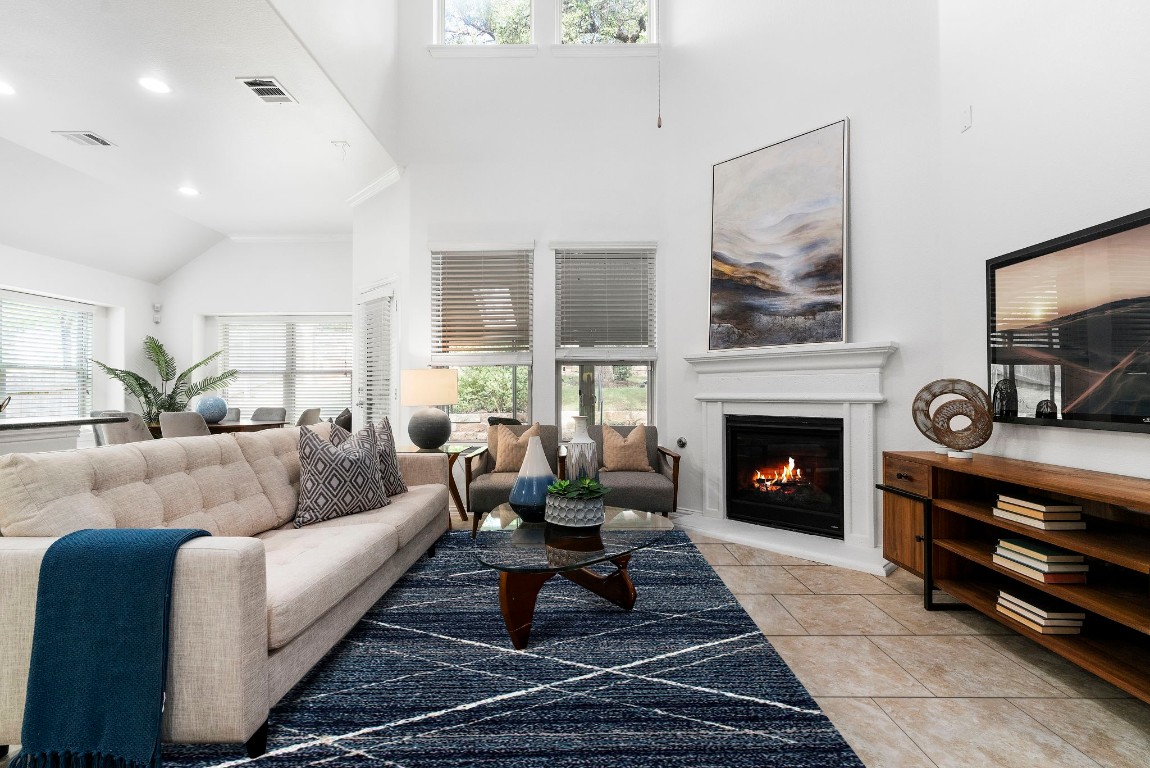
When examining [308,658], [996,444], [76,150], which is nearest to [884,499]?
[996,444]

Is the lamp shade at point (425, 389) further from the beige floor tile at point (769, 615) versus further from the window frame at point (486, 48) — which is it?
the window frame at point (486, 48)

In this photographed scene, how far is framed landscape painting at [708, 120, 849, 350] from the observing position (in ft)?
11.8

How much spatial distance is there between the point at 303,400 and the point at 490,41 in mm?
5135

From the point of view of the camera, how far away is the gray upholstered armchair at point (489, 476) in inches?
155

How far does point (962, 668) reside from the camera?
214 cm

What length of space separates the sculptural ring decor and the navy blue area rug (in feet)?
4.51

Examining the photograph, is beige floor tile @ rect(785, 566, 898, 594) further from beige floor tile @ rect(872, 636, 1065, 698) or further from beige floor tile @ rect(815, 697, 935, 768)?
beige floor tile @ rect(815, 697, 935, 768)

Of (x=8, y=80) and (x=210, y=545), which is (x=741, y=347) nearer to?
(x=210, y=545)

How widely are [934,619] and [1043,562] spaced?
2.49 ft

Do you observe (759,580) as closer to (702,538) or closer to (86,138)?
(702,538)

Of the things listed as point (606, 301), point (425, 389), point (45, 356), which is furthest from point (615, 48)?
point (45, 356)

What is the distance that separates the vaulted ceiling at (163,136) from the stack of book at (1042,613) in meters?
4.62

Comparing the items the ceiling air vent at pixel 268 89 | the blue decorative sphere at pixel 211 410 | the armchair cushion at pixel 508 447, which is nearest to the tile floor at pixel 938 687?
the armchair cushion at pixel 508 447

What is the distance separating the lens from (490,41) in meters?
5.11
